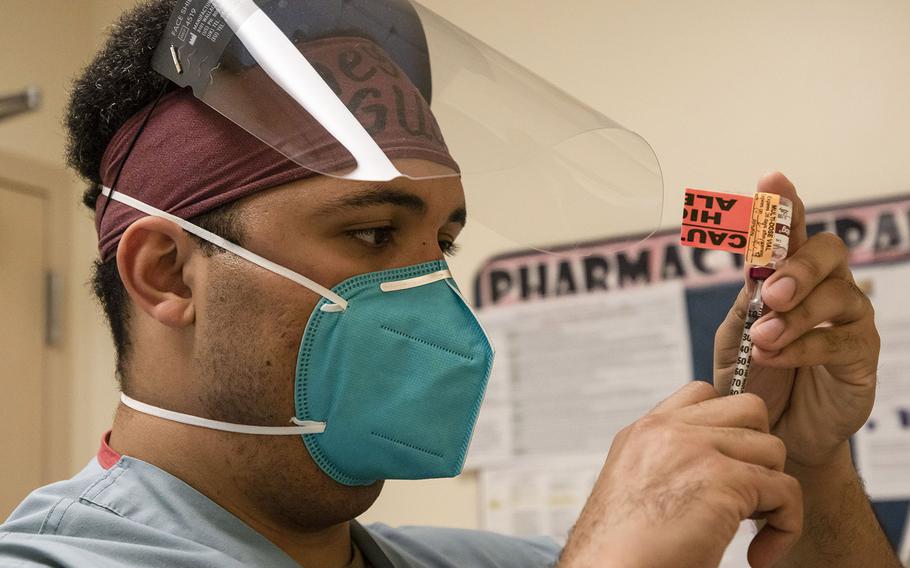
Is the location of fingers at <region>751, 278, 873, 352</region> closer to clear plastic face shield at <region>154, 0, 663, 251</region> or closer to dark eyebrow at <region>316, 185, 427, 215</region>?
clear plastic face shield at <region>154, 0, 663, 251</region>

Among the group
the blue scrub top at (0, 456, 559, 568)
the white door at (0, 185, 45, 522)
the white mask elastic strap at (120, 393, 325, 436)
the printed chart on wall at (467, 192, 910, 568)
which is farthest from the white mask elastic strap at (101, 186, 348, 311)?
the white door at (0, 185, 45, 522)

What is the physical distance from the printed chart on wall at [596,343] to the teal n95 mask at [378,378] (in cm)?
78

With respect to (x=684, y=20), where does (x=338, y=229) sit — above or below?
below

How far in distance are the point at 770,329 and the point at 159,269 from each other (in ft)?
2.33

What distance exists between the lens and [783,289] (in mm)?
968

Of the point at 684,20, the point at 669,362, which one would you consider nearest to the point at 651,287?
the point at 669,362

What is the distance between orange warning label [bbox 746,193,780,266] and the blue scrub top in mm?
616

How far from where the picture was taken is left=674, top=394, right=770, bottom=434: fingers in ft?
2.85

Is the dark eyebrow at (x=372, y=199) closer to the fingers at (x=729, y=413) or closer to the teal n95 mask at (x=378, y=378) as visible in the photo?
the teal n95 mask at (x=378, y=378)

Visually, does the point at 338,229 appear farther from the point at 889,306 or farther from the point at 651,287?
the point at 889,306

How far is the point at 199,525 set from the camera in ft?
3.30

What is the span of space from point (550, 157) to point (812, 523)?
1.91 ft

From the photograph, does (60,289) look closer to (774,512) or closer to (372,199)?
(372,199)

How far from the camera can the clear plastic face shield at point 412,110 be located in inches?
34.6
